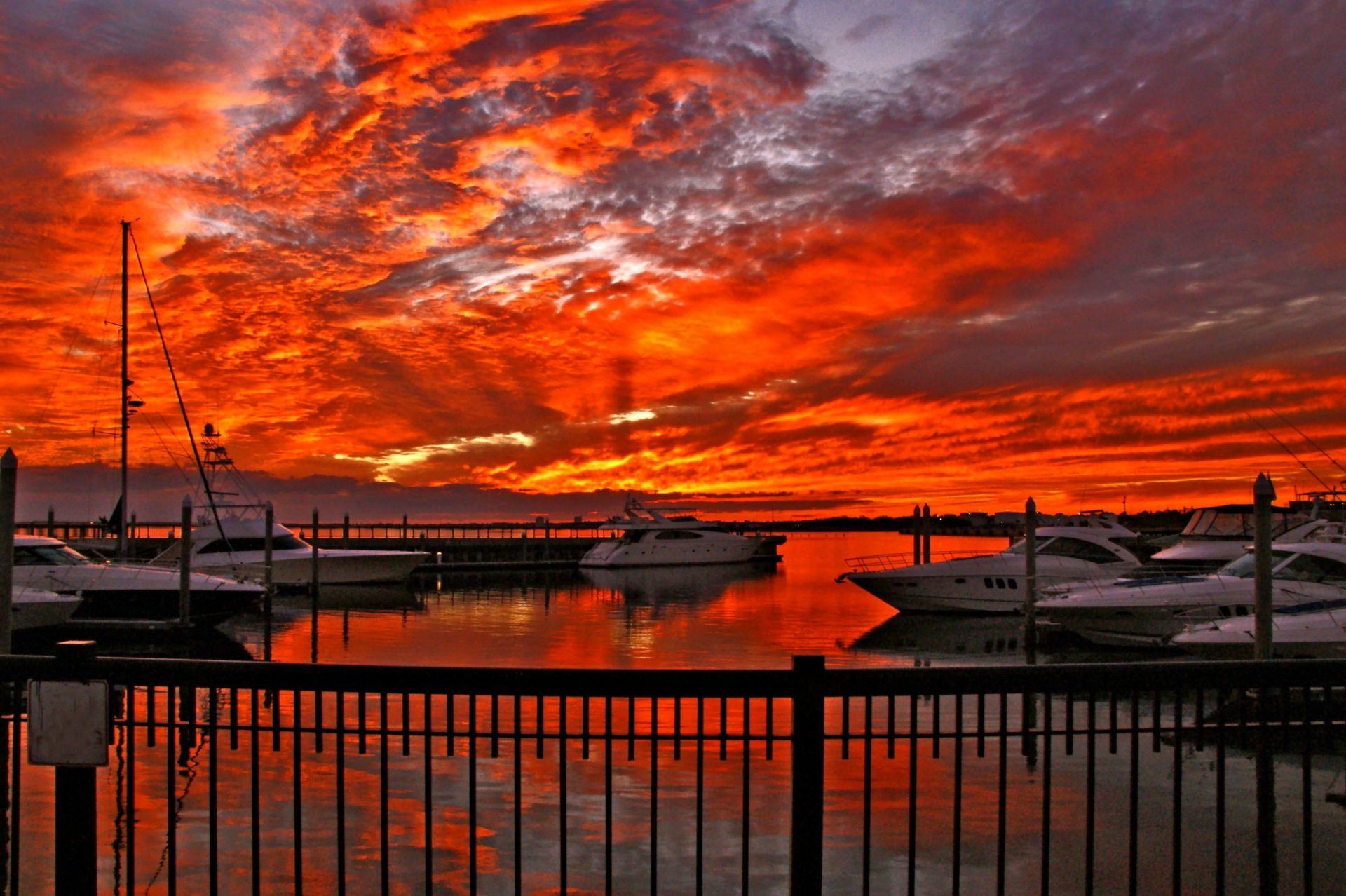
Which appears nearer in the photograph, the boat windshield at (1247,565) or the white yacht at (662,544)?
the boat windshield at (1247,565)

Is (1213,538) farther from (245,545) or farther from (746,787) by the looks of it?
(746,787)

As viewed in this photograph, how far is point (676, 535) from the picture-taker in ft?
226

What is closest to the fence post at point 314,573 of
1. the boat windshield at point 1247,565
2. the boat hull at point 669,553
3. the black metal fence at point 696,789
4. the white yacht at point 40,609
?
the white yacht at point 40,609

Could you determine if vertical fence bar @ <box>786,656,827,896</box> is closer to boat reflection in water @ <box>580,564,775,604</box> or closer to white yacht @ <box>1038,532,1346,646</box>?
white yacht @ <box>1038,532,1346,646</box>

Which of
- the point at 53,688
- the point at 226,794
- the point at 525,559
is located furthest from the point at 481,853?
the point at 525,559

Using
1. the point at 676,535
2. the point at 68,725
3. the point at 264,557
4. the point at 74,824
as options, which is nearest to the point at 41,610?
the point at 264,557

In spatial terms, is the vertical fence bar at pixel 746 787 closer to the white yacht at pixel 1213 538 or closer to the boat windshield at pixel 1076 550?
the white yacht at pixel 1213 538

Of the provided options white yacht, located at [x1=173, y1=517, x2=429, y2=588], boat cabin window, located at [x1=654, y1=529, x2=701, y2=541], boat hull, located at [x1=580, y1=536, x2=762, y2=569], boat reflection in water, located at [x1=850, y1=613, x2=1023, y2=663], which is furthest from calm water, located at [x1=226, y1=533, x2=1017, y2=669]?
boat cabin window, located at [x1=654, y1=529, x2=701, y2=541]

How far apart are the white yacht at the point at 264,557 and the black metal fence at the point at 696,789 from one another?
25.2 m

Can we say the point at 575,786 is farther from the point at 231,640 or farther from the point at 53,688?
the point at 231,640

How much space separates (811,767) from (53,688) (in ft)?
10.6

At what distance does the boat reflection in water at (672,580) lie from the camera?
46.4 m

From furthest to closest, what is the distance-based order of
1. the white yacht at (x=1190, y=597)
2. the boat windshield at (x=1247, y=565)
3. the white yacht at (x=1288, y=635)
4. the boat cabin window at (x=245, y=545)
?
the boat cabin window at (x=245, y=545) < the boat windshield at (x=1247, y=565) < the white yacht at (x=1190, y=597) < the white yacht at (x=1288, y=635)

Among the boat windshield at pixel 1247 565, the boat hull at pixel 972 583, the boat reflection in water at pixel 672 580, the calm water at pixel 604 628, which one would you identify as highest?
the boat windshield at pixel 1247 565
